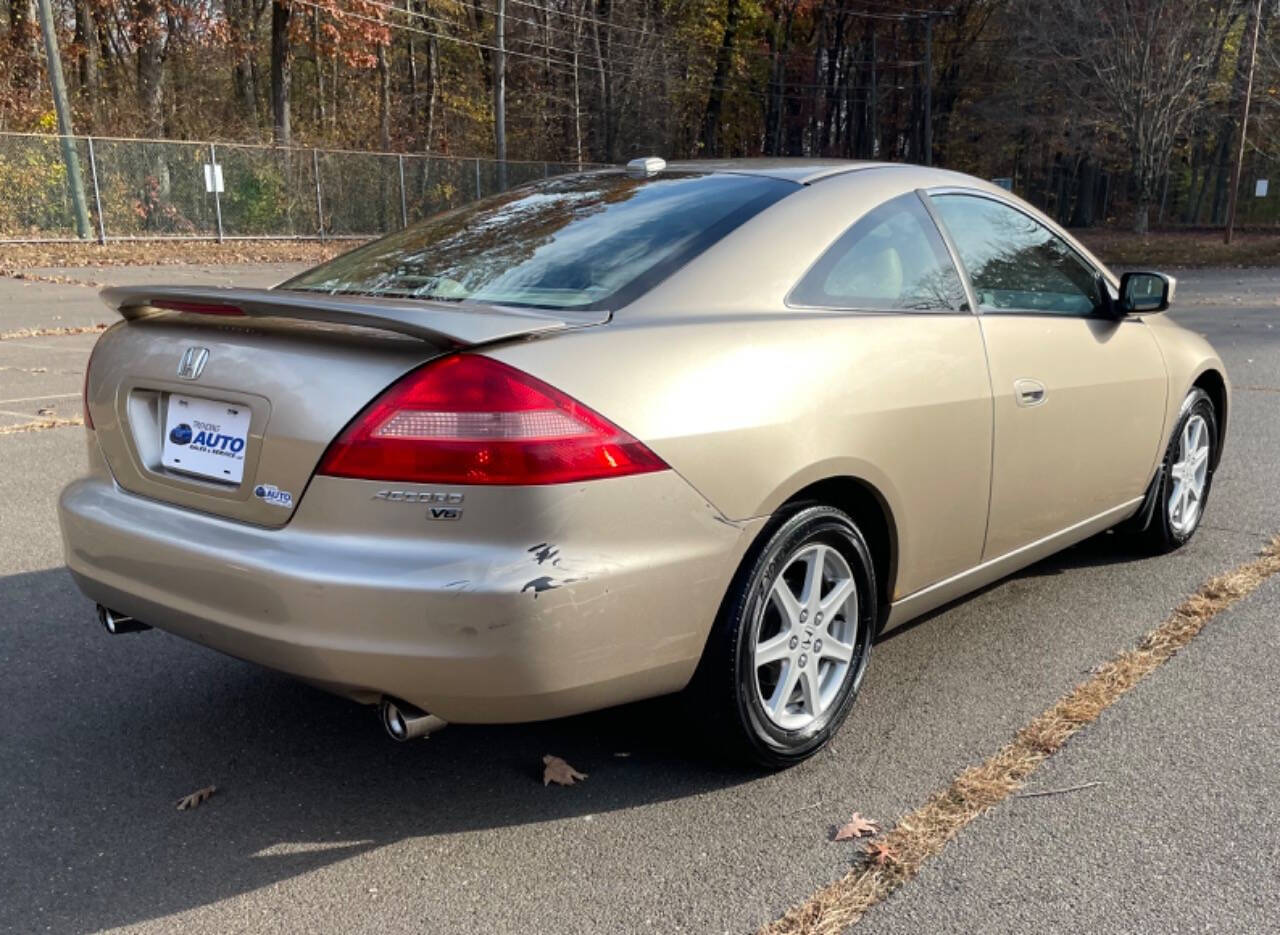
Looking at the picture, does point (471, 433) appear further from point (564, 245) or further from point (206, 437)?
point (564, 245)

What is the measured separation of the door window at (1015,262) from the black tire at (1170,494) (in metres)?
0.87

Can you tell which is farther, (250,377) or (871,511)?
(871,511)

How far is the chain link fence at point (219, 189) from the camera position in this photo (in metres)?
21.0

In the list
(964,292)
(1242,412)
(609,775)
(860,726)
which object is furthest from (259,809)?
(1242,412)

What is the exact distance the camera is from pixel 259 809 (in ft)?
8.95

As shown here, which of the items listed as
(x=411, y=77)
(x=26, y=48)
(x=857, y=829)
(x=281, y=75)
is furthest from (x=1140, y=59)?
(x=857, y=829)

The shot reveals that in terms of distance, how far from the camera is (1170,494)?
15.2 ft

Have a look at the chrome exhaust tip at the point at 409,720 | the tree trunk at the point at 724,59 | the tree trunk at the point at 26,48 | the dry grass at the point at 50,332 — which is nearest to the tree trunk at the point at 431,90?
the tree trunk at the point at 26,48

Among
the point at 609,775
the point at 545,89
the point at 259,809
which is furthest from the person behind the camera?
the point at 545,89

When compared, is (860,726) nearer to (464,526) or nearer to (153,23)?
(464,526)

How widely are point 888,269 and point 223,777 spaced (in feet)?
7.64

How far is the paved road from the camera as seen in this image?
235cm

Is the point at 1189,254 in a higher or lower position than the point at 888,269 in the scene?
lower

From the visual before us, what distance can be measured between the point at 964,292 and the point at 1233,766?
154 cm
